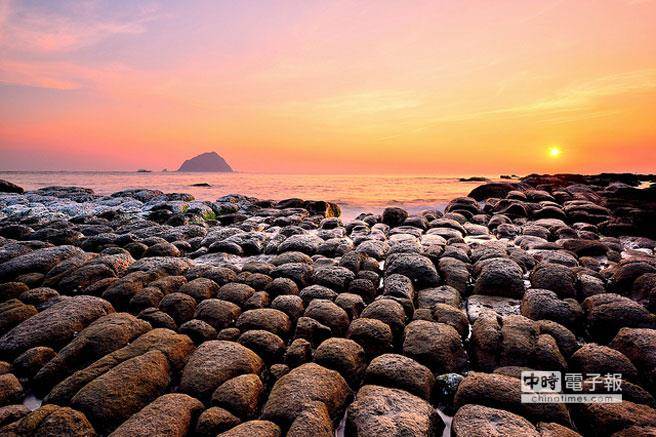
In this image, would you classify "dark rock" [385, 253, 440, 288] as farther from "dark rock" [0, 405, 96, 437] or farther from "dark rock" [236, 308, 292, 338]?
"dark rock" [0, 405, 96, 437]

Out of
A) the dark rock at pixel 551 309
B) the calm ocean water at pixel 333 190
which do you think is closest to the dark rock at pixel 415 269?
the dark rock at pixel 551 309

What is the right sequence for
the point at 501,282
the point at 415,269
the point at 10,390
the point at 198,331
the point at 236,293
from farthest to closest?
the point at 415,269
the point at 501,282
the point at 236,293
the point at 198,331
the point at 10,390

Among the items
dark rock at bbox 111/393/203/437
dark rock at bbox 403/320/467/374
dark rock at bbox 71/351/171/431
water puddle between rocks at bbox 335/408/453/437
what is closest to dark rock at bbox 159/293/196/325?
dark rock at bbox 71/351/171/431

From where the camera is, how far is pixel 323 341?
3719 millimetres

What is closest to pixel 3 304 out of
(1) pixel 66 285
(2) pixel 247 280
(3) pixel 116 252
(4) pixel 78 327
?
(1) pixel 66 285

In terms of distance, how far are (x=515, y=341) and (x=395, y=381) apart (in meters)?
1.38

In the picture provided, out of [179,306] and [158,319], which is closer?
[158,319]

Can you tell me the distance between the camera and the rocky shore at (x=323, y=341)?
2639 mm

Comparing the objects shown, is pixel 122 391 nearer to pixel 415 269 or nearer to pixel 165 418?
pixel 165 418

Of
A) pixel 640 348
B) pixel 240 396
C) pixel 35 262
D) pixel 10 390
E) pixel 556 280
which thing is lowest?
pixel 10 390

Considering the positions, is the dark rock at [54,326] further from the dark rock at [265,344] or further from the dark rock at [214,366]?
the dark rock at [265,344]

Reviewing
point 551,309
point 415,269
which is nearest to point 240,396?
point 415,269

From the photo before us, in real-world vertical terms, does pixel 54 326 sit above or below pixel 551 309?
below

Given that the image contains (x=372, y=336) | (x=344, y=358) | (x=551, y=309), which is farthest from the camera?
(x=551, y=309)
